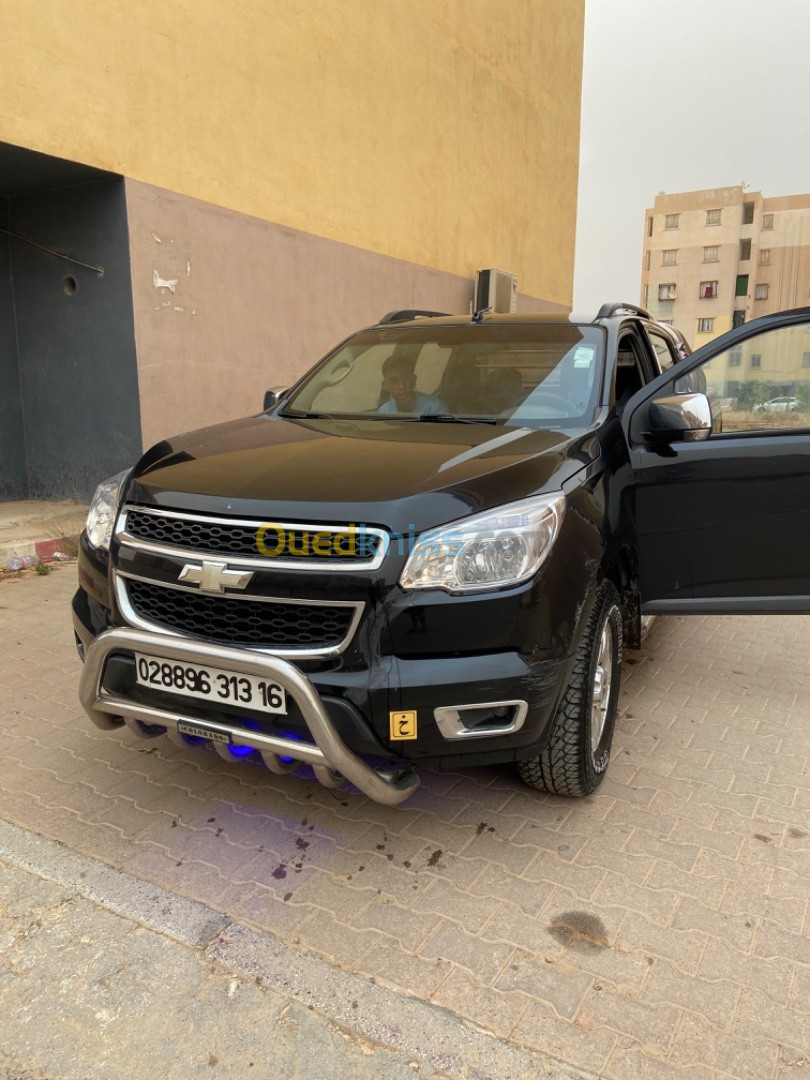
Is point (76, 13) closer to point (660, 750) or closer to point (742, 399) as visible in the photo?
point (742, 399)

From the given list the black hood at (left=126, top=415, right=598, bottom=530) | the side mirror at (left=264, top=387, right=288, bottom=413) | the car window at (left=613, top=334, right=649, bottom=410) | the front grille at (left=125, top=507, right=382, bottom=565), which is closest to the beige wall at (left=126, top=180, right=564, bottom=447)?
the side mirror at (left=264, top=387, right=288, bottom=413)

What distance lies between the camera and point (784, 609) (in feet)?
11.5

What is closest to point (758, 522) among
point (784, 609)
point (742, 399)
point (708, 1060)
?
point (784, 609)

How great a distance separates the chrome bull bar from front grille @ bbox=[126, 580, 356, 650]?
0.09 meters

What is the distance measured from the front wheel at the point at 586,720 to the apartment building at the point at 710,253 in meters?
53.5

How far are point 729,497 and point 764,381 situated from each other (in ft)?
2.18

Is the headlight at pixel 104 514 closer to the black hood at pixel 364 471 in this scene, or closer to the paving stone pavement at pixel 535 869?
the black hood at pixel 364 471

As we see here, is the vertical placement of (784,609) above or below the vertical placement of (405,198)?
below

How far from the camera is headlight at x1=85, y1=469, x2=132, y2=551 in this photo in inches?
113

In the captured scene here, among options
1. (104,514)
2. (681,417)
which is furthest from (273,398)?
(681,417)

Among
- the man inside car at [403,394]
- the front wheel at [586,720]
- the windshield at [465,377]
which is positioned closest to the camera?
the front wheel at [586,720]

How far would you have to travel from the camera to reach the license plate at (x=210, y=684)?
2.36m

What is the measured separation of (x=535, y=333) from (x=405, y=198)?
7.30 m

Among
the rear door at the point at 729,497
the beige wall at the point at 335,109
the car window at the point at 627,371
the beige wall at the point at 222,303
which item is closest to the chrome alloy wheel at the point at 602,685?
the rear door at the point at 729,497
